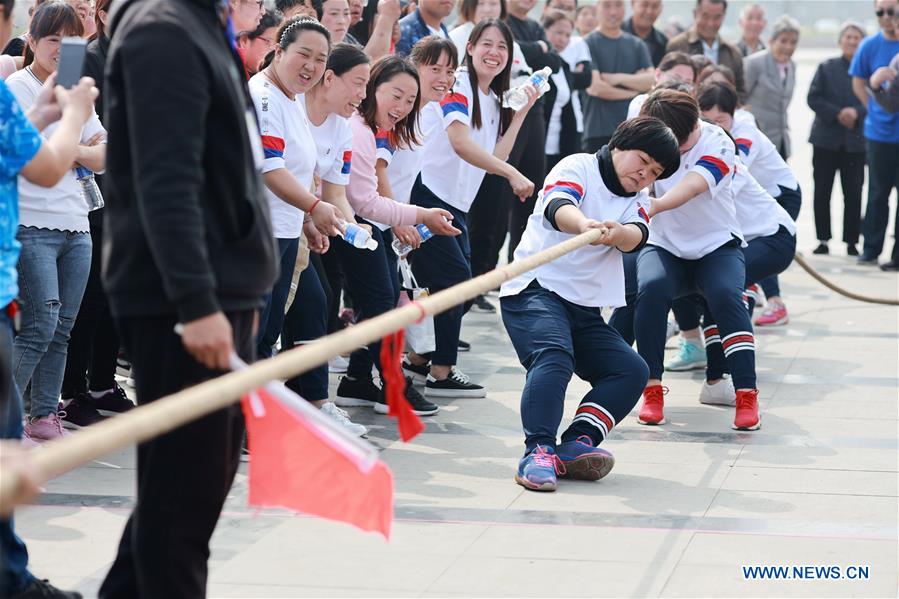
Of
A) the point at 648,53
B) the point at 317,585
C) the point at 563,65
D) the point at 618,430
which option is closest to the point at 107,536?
the point at 317,585

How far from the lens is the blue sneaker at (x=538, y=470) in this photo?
195 inches

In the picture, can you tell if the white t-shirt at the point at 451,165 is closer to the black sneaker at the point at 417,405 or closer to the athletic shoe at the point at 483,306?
the black sneaker at the point at 417,405

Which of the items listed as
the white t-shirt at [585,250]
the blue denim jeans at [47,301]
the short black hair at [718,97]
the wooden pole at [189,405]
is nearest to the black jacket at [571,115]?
the short black hair at [718,97]

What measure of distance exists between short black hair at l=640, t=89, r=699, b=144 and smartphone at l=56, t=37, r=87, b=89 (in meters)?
3.23

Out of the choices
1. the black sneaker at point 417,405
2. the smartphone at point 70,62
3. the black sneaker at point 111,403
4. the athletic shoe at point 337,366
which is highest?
the smartphone at point 70,62

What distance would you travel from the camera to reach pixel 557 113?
9523mm

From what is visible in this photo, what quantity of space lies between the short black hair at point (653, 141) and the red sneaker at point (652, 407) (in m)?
1.28

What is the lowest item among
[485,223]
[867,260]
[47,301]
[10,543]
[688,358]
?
[867,260]

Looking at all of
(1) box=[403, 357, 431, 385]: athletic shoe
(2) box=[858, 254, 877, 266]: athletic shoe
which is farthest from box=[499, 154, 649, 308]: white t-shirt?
(2) box=[858, 254, 877, 266]: athletic shoe

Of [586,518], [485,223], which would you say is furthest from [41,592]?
[485,223]

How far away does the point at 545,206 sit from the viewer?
206 inches

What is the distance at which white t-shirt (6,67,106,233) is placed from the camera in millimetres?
5008

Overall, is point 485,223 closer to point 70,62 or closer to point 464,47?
point 464,47

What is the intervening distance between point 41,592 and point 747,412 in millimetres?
3430
